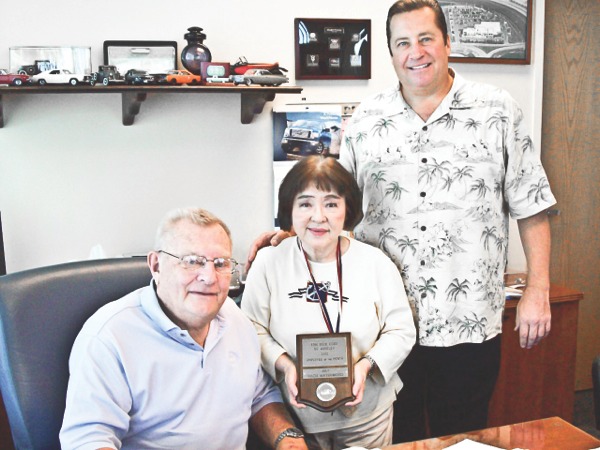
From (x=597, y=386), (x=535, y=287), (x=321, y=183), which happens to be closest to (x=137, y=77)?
(x=321, y=183)

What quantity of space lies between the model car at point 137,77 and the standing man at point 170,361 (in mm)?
1080

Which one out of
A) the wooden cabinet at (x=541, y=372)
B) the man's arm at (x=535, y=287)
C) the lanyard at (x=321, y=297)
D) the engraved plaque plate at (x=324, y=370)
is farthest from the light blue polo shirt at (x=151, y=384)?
the wooden cabinet at (x=541, y=372)

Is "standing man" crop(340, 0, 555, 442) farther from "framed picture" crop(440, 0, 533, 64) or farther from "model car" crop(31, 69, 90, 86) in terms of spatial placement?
"framed picture" crop(440, 0, 533, 64)

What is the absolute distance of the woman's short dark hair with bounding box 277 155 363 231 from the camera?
192cm

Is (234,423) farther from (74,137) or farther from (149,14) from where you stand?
(149,14)

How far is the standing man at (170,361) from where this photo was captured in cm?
153

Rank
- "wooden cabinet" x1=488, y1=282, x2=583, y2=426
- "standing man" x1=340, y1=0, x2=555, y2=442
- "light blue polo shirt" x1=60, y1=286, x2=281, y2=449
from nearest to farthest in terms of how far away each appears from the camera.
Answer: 1. "light blue polo shirt" x1=60, y1=286, x2=281, y2=449
2. "standing man" x1=340, y1=0, x2=555, y2=442
3. "wooden cabinet" x1=488, y1=282, x2=583, y2=426

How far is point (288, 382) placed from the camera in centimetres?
181

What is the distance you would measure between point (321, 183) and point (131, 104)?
1.11m

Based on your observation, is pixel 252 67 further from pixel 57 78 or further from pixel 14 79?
pixel 14 79

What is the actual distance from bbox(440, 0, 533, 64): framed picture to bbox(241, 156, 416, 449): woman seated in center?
1614 millimetres

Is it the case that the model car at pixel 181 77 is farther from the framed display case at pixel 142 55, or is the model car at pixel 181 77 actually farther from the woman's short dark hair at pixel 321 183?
the woman's short dark hair at pixel 321 183

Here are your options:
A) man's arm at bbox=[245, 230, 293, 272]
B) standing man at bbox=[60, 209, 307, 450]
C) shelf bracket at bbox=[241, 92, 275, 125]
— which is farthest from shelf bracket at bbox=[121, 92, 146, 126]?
standing man at bbox=[60, 209, 307, 450]

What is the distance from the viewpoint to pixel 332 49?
3029 mm
